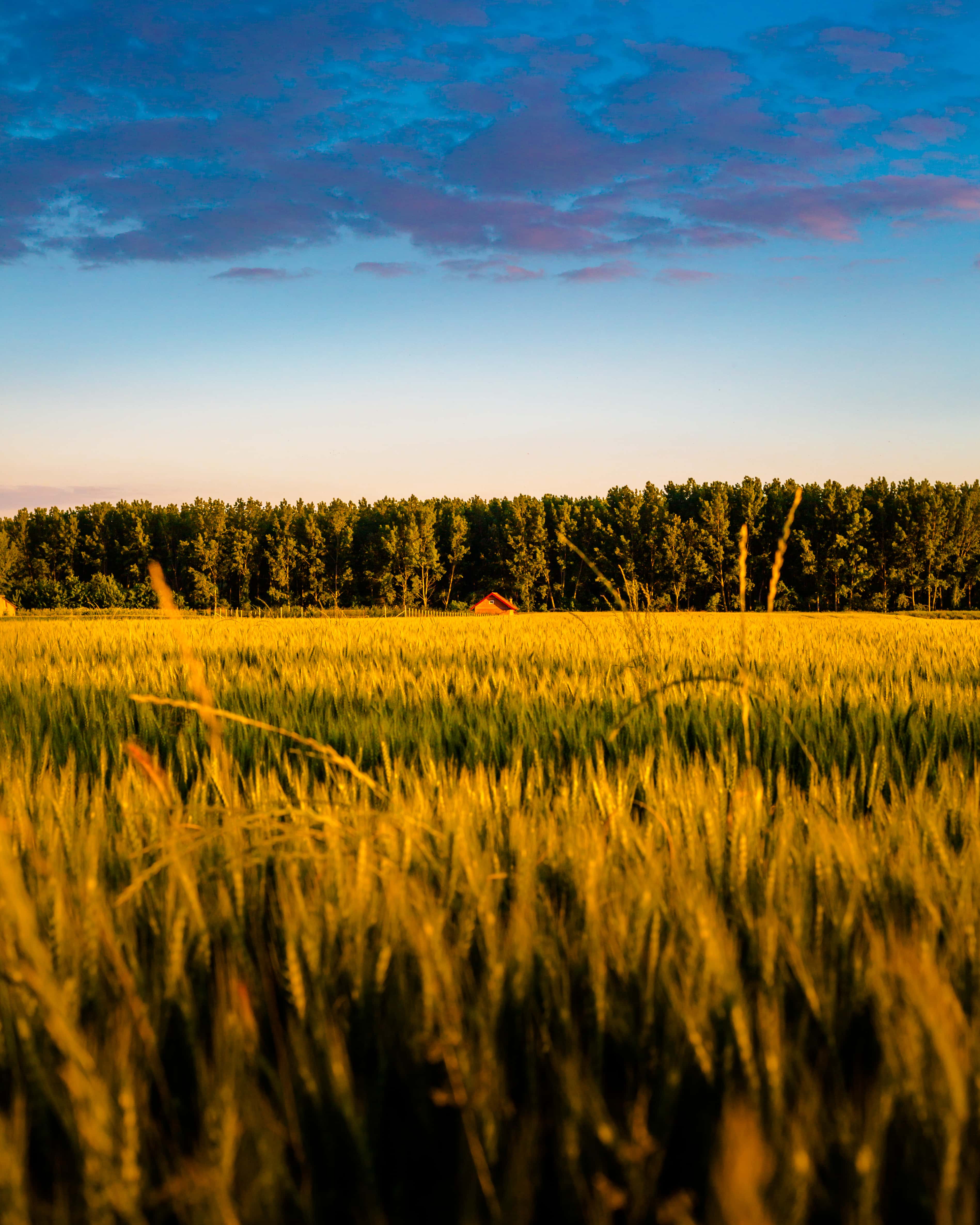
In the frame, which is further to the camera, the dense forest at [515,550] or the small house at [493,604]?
the dense forest at [515,550]

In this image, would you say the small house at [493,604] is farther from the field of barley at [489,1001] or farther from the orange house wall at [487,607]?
the field of barley at [489,1001]

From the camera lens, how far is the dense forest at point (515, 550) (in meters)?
47.9

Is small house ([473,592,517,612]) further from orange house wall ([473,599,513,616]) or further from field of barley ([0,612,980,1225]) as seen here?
field of barley ([0,612,980,1225])

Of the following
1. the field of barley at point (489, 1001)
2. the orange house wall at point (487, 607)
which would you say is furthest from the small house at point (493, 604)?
the field of barley at point (489, 1001)

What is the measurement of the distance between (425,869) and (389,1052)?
36 centimetres

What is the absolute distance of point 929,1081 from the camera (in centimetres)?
66

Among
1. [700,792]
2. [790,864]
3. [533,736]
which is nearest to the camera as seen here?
[790,864]

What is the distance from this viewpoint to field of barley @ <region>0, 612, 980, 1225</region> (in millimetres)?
586

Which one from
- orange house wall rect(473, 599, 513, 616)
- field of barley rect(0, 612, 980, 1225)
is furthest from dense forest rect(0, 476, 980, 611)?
field of barley rect(0, 612, 980, 1225)

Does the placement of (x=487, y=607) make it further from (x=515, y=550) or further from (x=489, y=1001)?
(x=489, y=1001)

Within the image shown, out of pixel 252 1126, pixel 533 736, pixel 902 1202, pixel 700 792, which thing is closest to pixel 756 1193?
pixel 902 1202

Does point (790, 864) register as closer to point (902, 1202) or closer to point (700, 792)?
point (700, 792)

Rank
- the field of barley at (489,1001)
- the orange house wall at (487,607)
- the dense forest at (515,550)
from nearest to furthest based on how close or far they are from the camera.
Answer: the field of barley at (489,1001) → the orange house wall at (487,607) → the dense forest at (515,550)

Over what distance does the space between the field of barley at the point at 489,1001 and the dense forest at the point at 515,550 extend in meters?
41.9
